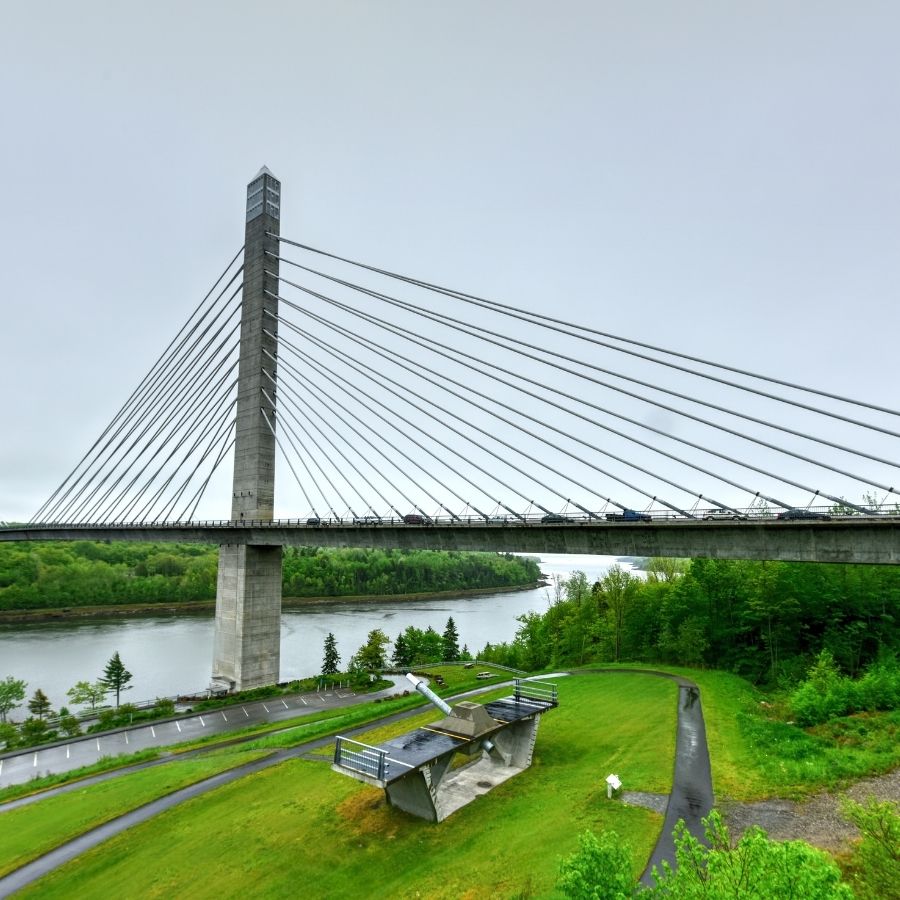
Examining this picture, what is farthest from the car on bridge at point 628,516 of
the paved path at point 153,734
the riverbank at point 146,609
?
the riverbank at point 146,609

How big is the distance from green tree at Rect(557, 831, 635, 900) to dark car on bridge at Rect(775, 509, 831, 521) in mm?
17882

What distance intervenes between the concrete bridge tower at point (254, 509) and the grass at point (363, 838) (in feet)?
73.6

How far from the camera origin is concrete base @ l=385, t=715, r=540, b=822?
15812 mm

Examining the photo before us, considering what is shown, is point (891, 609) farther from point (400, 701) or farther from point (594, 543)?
point (400, 701)

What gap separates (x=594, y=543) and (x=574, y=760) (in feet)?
Answer: 35.2

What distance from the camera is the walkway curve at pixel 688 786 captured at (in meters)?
13.3

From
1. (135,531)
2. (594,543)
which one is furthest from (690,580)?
(135,531)

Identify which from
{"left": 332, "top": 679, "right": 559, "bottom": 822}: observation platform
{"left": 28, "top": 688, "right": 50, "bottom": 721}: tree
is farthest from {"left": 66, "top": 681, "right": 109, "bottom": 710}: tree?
{"left": 332, "top": 679, "right": 559, "bottom": 822}: observation platform

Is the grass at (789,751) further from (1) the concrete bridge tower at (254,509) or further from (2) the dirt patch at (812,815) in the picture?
(1) the concrete bridge tower at (254,509)

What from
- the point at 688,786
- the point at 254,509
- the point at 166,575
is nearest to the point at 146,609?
the point at 166,575

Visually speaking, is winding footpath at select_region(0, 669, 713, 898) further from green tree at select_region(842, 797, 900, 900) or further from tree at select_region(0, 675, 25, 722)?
tree at select_region(0, 675, 25, 722)

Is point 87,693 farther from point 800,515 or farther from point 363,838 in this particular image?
point 800,515

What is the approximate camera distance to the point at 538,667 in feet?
158

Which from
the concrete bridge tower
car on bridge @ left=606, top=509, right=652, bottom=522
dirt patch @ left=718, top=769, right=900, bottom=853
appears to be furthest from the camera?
the concrete bridge tower
